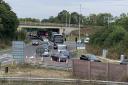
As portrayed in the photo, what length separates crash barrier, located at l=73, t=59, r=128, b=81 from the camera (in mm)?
39156

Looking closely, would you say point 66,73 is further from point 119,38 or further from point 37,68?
point 119,38

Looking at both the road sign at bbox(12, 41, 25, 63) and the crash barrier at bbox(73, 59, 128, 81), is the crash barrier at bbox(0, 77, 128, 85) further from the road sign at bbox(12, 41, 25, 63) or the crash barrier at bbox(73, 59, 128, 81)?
the road sign at bbox(12, 41, 25, 63)

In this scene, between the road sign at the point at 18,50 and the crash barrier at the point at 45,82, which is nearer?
the crash barrier at the point at 45,82

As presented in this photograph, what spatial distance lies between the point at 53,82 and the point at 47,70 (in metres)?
12.8

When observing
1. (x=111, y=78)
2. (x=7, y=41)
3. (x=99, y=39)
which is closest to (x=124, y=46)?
(x=99, y=39)

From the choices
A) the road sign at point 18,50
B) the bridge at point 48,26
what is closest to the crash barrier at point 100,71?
the road sign at point 18,50

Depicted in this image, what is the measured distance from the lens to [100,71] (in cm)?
4159

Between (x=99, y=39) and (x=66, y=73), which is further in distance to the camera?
(x=99, y=39)

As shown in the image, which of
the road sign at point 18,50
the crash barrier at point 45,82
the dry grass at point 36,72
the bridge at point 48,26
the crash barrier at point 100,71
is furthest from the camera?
A: the bridge at point 48,26

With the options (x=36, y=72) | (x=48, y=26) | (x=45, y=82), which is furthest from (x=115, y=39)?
(x=48, y=26)

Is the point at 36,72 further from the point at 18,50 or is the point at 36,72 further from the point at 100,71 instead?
the point at 100,71

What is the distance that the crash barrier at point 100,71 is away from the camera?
39.2 metres

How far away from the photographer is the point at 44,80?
1508 inches

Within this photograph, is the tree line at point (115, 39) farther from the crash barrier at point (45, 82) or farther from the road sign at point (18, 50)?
the crash barrier at point (45, 82)
